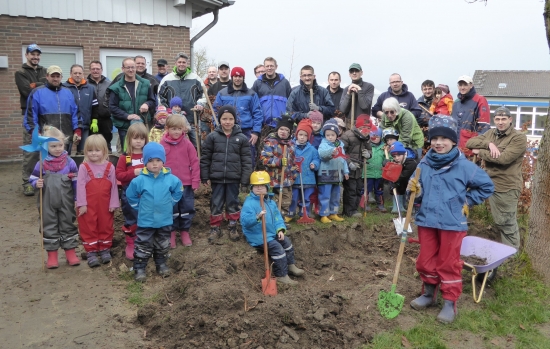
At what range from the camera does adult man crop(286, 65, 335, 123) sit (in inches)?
341

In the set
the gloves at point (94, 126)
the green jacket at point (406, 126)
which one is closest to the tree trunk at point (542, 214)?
the green jacket at point (406, 126)

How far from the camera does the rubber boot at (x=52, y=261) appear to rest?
6.10 meters

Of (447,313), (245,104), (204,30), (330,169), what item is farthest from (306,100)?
(204,30)

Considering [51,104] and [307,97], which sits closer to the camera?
[51,104]

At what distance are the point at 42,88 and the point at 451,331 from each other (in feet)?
23.3

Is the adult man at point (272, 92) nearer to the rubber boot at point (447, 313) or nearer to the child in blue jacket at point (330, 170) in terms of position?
the child in blue jacket at point (330, 170)

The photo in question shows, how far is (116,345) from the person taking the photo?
4.34m

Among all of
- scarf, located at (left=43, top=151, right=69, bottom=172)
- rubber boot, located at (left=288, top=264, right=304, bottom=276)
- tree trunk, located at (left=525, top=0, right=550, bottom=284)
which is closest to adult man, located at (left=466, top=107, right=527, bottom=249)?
tree trunk, located at (left=525, top=0, right=550, bottom=284)

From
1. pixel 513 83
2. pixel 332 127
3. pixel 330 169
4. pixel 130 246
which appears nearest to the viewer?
pixel 130 246

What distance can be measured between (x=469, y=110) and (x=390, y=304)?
189 inches

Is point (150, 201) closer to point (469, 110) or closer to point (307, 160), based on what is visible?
point (307, 160)

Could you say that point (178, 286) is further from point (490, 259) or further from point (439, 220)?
point (490, 259)

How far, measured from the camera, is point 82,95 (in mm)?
8766

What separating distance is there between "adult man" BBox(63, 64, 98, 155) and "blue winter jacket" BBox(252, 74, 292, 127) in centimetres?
292
